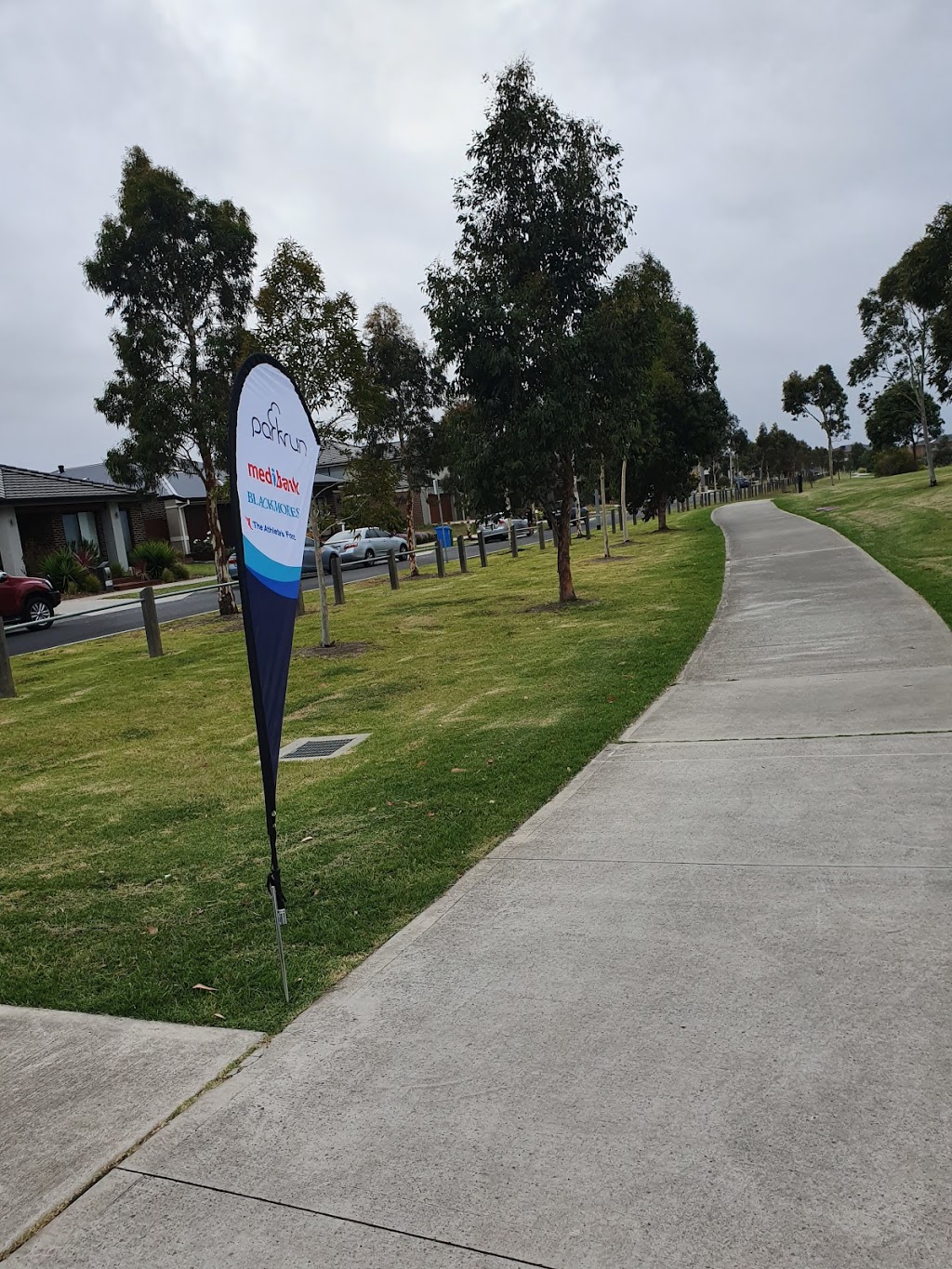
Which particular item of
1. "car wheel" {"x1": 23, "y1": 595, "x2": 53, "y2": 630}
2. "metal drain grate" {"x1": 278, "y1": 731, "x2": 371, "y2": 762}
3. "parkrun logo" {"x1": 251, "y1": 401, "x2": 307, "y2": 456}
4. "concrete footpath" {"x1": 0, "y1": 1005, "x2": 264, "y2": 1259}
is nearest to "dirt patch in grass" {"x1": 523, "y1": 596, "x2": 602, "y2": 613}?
"metal drain grate" {"x1": 278, "y1": 731, "x2": 371, "y2": 762}

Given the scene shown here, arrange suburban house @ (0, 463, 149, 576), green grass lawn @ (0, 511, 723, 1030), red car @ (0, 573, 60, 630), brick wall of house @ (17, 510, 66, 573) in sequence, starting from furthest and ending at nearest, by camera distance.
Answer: brick wall of house @ (17, 510, 66, 573) < suburban house @ (0, 463, 149, 576) < red car @ (0, 573, 60, 630) < green grass lawn @ (0, 511, 723, 1030)

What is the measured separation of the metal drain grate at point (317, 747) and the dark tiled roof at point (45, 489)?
28603 millimetres

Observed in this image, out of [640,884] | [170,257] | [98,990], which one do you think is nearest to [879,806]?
[640,884]

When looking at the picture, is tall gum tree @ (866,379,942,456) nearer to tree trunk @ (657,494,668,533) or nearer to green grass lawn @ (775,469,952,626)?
green grass lawn @ (775,469,952,626)

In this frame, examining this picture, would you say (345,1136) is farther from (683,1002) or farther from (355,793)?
(355,793)

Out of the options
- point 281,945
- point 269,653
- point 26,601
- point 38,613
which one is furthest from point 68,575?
point 281,945

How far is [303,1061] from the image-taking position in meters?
3.21

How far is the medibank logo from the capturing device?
361 centimetres

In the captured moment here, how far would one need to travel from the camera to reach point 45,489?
36906mm

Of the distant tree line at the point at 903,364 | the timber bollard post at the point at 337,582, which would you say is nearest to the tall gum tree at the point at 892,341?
the distant tree line at the point at 903,364

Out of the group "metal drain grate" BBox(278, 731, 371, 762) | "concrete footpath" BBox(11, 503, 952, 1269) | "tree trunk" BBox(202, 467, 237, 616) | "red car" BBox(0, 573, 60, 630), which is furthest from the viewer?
"red car" BBox(0, 573, 60, 630)

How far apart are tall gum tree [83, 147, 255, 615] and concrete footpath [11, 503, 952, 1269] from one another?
50.8 ft

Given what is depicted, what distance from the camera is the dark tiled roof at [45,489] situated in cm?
3488

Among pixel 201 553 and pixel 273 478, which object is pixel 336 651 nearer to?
pixel 273 478
